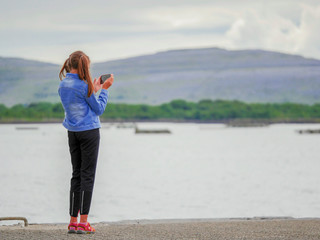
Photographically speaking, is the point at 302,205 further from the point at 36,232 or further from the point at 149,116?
the point at 149,116

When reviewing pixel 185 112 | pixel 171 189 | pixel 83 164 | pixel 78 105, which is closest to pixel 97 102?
pixel 78 105

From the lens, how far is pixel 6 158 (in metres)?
46.9

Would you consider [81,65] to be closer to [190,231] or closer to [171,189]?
[190,231]

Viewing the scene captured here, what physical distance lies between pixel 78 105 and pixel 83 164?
21.1 inches

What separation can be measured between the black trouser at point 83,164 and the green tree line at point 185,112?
128677 mm

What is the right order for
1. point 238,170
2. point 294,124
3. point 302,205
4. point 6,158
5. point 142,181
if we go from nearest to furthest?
1. point 302,205
2. point 142,181
3. point 238,170
4. point 6,158
5. point 294,124

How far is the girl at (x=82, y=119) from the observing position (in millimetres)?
6395

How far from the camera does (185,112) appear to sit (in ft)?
499

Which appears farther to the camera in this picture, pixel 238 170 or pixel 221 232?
pixel 238 170

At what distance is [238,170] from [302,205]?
17.3 metres

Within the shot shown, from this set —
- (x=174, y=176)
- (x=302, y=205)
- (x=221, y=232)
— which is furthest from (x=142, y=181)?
(x=221, y=232)

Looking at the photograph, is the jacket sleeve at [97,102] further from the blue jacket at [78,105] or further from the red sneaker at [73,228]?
the red sneaker at [73,228]

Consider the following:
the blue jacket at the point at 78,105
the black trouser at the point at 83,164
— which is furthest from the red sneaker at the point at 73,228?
the blue jacket at the point at 78,105

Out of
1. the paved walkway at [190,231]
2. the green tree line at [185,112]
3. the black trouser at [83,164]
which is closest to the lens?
the paved walkway at [190,231]
